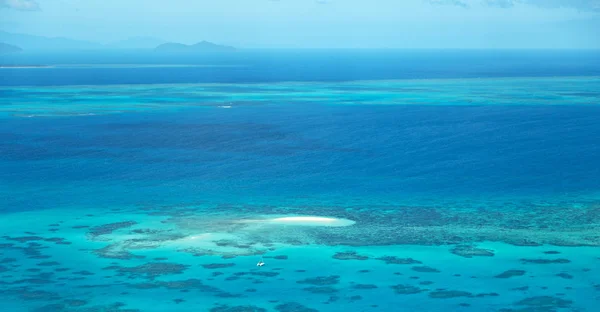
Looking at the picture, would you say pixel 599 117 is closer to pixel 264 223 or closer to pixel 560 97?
pixel 560 97

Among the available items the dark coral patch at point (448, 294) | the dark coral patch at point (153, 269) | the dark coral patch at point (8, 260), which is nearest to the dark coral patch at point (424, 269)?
the dark coral patch at point (448, 294)

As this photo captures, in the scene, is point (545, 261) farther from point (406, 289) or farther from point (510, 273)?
point (406, 289)

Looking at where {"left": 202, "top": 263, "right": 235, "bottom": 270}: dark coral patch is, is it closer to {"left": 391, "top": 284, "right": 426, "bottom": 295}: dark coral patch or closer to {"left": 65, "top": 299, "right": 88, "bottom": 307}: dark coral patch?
{"left": 65, "top": 299, "right": 88, "bottom": 307}: dark coral patch

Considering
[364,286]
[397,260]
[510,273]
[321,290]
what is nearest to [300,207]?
[397,260]

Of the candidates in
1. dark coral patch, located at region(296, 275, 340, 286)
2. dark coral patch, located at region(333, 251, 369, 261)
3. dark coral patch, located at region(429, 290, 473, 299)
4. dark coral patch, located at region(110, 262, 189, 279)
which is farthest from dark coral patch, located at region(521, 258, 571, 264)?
dark coral patch, located at region(110, 262, 189, 279)

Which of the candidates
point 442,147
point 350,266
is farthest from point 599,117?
point 350,266
